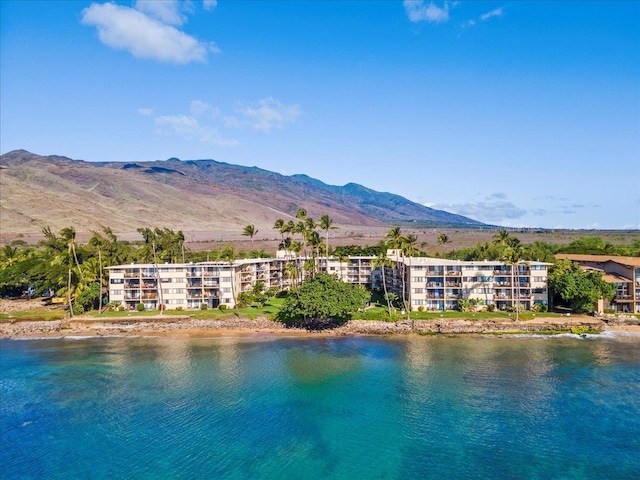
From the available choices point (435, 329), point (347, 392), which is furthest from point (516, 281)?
point (347, 392)

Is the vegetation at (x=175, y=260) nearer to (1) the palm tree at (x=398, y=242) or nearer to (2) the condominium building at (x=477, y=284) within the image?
(1) the palm tree at (x=398, y=242)

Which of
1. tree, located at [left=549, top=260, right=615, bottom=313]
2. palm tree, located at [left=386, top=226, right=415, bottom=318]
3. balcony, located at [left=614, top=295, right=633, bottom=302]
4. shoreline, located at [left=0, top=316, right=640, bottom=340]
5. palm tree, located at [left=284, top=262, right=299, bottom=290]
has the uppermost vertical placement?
palm tree, located at [left=386, top=226, right=415, bottom=318]

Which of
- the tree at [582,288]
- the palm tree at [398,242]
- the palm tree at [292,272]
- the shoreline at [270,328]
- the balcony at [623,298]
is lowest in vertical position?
the shoreline at [270,328]

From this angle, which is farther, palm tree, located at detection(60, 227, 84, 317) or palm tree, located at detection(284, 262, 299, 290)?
palm tree, located at detection(284, 262, 299, 290)

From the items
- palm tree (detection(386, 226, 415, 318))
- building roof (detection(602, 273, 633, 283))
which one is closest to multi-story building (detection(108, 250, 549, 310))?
palm tree (detection(386, 226, 415, 318))

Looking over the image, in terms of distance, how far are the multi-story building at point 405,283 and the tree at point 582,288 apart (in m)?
3.14

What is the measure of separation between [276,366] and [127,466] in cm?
2149

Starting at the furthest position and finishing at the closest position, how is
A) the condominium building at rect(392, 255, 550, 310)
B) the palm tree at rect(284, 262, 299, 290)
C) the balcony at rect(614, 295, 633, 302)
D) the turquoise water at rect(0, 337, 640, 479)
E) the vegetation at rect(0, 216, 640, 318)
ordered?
the palm tree at rect(284, 262, 299, 290) < the condominium building at rect(392, 255, 550, 310) < the balcony at rect(614, 295, 633, 302) < the vegetation at rect(0, 216, 640, 318) < the turquoise water at rect(0, 337, 640, 479)

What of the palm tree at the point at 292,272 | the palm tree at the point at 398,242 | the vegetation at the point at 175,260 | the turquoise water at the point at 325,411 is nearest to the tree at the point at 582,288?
the vegetation at the point at 175,260

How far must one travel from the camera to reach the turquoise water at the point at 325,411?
32.1 meters

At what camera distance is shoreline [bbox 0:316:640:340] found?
65000 mm

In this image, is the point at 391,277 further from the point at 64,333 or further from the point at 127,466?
the point at 127,466

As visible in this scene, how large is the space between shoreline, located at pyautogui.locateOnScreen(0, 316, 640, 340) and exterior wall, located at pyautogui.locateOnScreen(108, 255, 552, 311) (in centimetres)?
720

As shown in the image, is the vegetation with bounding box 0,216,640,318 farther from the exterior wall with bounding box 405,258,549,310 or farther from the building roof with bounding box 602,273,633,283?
the building roof with bounding box 602,273,633,283
